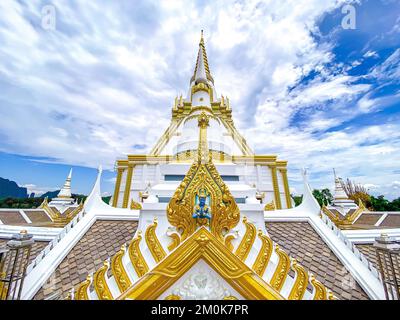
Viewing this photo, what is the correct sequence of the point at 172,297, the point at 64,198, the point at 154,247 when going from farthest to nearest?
the point at 64,198
the point at 154,247
the point at 172,297

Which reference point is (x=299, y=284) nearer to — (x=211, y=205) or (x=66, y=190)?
(x=211, y=205)

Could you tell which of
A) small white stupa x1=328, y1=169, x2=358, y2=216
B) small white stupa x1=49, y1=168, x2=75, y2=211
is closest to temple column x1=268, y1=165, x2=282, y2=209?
small white stupa x1=328, y1=169, x2=358, y2=216

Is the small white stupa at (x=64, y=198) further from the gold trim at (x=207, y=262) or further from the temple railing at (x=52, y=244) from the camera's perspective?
the gold trim at (x=207, y=262)

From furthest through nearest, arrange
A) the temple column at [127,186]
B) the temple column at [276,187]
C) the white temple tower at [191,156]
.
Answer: the temple column at [127,186] < the temple column at [276,187] < the white temple tower at [191,156]

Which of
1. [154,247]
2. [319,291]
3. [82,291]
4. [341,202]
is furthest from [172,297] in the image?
[341,202]

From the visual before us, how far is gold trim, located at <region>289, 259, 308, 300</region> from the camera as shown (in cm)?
142

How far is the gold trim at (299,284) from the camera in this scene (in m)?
1.42

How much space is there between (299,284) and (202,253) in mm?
859

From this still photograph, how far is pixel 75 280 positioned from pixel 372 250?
4.66m

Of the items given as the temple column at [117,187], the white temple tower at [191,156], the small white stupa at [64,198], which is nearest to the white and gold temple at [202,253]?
the white temple tower at [191,156]

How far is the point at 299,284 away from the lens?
1.46 m
